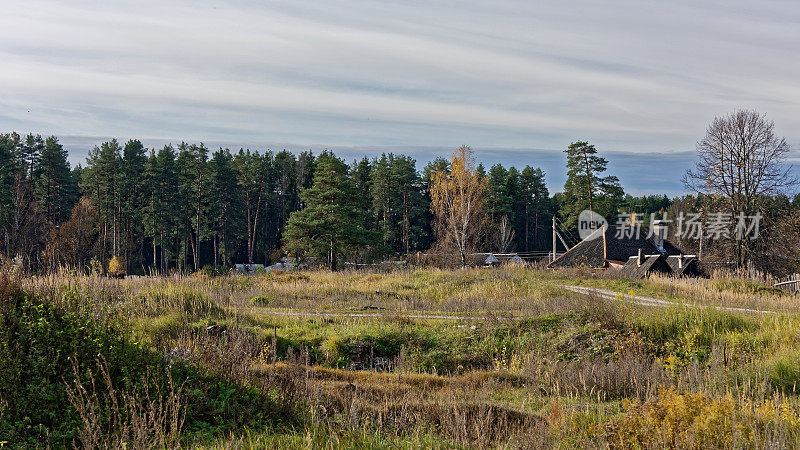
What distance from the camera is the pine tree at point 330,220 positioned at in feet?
129

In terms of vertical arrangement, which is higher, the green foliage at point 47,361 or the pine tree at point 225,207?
the pine tree at point 225,207

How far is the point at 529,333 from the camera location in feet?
38.5

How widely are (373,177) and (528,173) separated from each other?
25.4m

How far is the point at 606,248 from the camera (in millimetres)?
40250

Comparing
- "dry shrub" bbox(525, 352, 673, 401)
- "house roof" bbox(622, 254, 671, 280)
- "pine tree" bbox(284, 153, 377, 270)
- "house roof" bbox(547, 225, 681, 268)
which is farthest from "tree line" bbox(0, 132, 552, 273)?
"dry shrub" bbox(525, 352, 673, 401)

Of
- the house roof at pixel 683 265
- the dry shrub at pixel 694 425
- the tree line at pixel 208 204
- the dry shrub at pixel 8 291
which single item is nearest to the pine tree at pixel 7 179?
the tree line at pixel 208 204

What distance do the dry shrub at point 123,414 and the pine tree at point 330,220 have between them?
107 ft

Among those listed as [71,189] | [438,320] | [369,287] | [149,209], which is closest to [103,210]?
[149,209]

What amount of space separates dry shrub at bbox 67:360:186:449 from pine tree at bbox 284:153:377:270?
107ft

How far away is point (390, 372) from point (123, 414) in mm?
5266

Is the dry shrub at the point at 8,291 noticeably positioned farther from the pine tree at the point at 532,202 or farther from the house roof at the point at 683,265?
the pine tree at the point at 532,202

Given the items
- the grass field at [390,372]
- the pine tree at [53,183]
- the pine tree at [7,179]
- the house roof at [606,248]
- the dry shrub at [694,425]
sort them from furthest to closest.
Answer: the pine tree at [53,183], the pine tree at [7,179], the house roof at [606,248], the grass field at [390,372], the dry shrub at [694,425]

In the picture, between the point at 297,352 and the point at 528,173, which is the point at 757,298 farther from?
the point at 528,173

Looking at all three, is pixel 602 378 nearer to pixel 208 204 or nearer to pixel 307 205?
pixel 307 205
